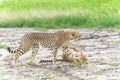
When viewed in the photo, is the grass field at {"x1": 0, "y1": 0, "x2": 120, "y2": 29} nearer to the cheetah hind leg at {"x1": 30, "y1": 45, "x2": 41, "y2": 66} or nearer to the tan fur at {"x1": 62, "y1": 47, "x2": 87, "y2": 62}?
the tan fur at {"x1": 62, "y1": 47, "x2": 87, "y2": 62}

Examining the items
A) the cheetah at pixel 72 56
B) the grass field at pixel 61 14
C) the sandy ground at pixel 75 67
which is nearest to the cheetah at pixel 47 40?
the cheetah at pixel 72 56

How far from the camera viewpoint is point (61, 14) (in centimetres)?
2744

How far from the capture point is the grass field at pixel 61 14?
2616 centimetres

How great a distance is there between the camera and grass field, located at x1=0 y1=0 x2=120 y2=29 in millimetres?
26156

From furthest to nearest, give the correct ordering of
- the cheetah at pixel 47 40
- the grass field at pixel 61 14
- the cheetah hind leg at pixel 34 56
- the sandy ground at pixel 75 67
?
1. the grass field at pixel 61 14
2. the cheetah hind leg at pixel 34 56
3. the cheetah at pixel 47 40
4. the sandy ground at pixel 75 67

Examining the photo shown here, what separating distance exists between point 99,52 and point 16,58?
298 centimetres

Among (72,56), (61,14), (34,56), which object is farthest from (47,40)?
(61,14)

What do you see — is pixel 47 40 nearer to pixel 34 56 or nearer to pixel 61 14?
pixel 34 56

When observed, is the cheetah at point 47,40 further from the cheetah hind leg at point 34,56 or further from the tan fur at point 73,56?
the tan fur at point 73,56

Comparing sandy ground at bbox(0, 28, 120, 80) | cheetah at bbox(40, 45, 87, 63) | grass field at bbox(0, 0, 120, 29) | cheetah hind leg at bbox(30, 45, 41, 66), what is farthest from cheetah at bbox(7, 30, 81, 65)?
grass field at bbox(0, 0, 120, 29)

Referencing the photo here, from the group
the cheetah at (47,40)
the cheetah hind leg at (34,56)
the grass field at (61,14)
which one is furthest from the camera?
the grass field at (61,14)

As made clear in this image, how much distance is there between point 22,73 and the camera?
571 inches

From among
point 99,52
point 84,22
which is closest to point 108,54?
point 99,52

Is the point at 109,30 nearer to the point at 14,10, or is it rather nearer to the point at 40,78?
the point at 14,10
